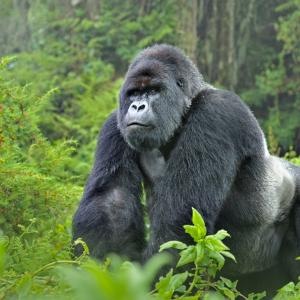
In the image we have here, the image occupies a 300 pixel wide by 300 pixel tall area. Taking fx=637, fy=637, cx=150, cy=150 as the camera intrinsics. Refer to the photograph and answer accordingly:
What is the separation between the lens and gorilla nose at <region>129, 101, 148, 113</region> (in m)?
3.08

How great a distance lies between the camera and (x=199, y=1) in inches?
368

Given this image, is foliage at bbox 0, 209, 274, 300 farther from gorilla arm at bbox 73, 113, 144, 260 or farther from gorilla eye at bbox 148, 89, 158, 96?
gorilla eye at bbox 148, 89, 158, 96

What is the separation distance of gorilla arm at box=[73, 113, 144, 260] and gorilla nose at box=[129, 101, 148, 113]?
0.87ft

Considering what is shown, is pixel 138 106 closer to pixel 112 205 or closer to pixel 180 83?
pixel 180 83

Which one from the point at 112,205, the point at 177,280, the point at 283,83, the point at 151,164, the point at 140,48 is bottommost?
the point at 283,83

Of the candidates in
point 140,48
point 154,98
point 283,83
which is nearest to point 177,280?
point 154,98

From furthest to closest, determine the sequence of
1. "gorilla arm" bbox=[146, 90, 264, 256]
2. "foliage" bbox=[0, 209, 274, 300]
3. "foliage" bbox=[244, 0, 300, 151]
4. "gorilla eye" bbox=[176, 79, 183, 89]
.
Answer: "foliage" bbox=[244, 0, 300, 151]
"gorilla eye" bbox=[176, 79, 183, 89]
"gorilla arm" bbox=[146, 90, 264, 256]
"foliage" bbox=[0, 209, 274, 300]

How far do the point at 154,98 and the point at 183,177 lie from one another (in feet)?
1.57

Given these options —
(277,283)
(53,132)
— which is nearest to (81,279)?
(277,283)

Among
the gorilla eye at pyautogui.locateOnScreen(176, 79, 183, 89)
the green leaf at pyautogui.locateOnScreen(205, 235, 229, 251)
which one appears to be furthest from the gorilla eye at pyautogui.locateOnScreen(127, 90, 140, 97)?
the green leaf at pyautogui.locateOnScreen(205, 235, 229, 251)

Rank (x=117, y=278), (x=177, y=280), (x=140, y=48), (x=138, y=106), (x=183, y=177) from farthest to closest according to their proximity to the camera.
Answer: (x=140, y=48) → (x=138, y=106) → (x=183, y=177) → (x=177, y=280) → (x=117, y=278)

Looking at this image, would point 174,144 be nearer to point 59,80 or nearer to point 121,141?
point 121,141

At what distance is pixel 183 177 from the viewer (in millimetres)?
2906

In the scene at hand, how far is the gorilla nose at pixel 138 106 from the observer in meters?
3.08
